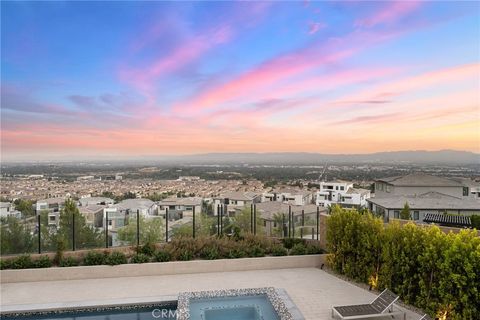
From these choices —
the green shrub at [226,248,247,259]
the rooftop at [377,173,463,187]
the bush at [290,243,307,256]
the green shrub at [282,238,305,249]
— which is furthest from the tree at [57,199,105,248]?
the rooftop at [377,173,463,187]

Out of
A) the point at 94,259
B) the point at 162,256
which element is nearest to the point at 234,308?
the point at 162,256

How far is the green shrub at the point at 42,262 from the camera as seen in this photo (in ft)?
34.3

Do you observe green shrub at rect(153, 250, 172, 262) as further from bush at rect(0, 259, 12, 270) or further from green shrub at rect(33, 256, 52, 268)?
bush at rect(0, 259, 12, 270)

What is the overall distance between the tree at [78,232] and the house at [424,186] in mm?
21888

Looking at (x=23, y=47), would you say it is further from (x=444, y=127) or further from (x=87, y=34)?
(x=444, y=127)

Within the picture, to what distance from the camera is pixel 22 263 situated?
1043cm

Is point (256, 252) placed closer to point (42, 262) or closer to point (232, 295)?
point (232, 295)

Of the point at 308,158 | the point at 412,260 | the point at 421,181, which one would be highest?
the point at 308,158

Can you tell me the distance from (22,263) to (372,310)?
32.3ft

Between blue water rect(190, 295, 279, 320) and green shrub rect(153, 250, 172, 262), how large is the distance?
270 centimetres

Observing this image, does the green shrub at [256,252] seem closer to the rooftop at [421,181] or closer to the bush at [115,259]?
the bush at [115,259]

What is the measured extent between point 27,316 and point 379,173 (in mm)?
28429

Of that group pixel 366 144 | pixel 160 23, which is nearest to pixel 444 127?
pixel 366 144

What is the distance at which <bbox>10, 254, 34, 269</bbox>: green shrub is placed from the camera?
1039 centimetres
